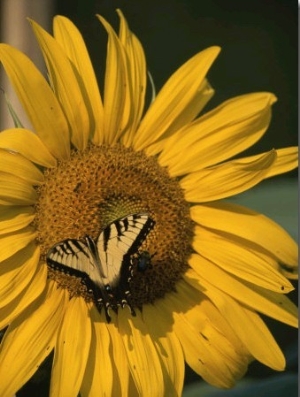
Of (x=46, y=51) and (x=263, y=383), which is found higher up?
(x=46, y=51)

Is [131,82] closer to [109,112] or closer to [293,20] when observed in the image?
[109,112]

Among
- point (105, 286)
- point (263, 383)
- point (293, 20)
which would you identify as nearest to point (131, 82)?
point (105, 286)

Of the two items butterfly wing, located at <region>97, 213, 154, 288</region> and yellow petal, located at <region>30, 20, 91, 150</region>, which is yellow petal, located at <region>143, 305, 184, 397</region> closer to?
butterfly wing, located at <region>97, 213, 154, 288</region>

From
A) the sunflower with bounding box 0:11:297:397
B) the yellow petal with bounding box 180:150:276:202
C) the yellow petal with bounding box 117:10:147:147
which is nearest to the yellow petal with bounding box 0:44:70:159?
the sunflower with bounding box 0:11:297:397

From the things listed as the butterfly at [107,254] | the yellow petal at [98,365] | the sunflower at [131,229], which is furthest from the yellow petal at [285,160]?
the yellow petal at [98,365]

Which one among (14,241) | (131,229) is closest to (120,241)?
(131,229)

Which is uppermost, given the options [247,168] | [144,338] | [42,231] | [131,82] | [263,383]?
[131,82]

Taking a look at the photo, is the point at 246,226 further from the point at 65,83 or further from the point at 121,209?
the point at 65,83
